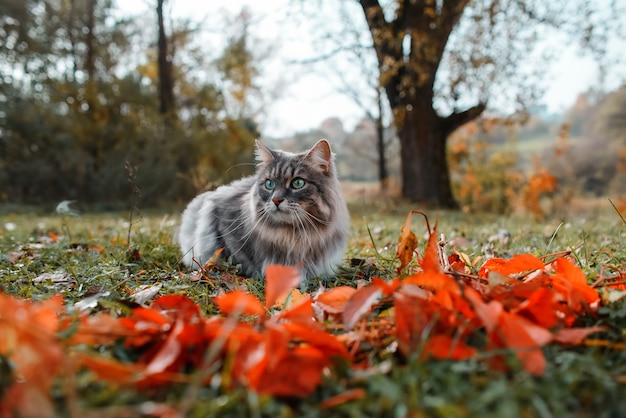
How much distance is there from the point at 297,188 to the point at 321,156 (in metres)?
0.29

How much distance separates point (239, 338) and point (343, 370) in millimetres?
256

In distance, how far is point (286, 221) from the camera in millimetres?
2816

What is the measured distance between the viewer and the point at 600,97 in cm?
3123

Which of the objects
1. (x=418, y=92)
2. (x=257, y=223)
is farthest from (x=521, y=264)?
(x=418, y=92)

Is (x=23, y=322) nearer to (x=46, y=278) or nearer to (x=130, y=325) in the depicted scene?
(x=130, y=325)

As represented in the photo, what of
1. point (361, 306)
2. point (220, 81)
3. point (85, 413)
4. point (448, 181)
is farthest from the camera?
point (220, 81)

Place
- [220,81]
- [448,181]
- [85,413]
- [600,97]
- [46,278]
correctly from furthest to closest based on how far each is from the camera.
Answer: [600,97] → [220,81] → [448,181] → [46,278] → [85,413]

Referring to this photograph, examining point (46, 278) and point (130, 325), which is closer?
point (130, 325)

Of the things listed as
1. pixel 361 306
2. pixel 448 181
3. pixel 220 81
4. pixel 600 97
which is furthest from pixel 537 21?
pixel 600 97

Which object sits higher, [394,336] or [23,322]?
[23,322]

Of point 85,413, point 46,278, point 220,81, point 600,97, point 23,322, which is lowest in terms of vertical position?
point 46,278

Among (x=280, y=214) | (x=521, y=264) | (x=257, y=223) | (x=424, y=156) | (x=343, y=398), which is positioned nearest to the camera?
(x=343, y=398)

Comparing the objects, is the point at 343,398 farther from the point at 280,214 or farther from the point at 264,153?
the point at 264,153

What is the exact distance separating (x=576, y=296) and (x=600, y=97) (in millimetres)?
36707
